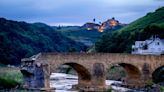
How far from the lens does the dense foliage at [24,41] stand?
367ft

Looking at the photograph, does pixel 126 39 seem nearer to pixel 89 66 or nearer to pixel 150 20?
pixel 150 20

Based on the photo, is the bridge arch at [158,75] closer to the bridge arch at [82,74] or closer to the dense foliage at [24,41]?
the bridge arch at [82,74]

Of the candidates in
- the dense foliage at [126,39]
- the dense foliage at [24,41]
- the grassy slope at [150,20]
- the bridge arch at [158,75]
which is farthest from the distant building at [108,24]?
the bridge arch at [158,75]

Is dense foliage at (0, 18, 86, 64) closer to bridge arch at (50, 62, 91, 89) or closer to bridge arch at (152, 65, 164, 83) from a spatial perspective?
bridge arch at (152, 65, 164, 83)

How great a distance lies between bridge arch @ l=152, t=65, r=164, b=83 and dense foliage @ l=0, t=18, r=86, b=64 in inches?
1905

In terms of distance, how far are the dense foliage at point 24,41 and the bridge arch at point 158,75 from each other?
48.4 m

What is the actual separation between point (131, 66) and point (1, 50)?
182ft

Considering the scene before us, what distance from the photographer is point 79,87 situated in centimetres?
5209

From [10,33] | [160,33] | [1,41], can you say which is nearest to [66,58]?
[160,33]

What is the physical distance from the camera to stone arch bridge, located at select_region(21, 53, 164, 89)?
44594mm

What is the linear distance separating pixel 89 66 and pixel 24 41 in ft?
304

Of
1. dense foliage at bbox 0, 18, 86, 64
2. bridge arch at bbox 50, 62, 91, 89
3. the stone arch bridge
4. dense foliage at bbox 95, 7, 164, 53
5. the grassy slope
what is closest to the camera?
the stone arch bridge

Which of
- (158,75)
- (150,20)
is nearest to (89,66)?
(158,75)

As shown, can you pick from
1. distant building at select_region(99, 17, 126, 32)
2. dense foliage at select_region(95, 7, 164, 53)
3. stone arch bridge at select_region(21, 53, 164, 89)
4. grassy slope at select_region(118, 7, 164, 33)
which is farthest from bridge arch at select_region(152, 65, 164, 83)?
grassy slope at select_region(118, 7, 164, 33)
